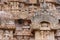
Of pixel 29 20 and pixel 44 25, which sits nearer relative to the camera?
pixel 44 25

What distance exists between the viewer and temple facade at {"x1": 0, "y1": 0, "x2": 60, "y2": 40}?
27.8 feet

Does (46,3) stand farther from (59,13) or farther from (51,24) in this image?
(51,24)

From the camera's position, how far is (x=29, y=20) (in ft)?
30.8

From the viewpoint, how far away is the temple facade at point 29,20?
8.48m

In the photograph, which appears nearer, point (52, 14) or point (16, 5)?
point (52, 14)

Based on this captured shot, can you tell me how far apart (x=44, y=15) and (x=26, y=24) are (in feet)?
3.43

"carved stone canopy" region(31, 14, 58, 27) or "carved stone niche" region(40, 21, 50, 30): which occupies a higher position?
"carved stone canopy" region(31, 14, 58, 27)

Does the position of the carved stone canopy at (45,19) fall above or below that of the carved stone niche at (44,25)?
above

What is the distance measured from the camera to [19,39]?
8.91 metres

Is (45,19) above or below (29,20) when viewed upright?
above

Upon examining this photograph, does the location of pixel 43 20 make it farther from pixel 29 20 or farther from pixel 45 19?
pixel 29 20

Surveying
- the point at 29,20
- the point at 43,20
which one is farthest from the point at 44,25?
the point at 29,20

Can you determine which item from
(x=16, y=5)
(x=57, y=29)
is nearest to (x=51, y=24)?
(x=57, y=29)

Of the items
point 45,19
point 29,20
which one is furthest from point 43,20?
point 29,20
